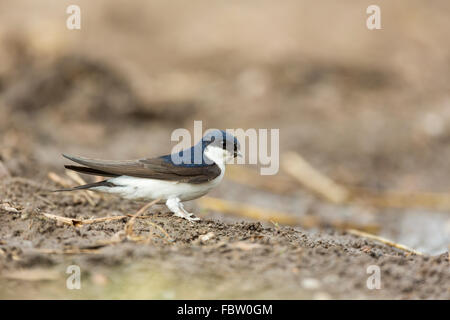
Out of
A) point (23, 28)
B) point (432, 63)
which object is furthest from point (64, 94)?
point (432, 63)

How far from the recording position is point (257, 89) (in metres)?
11.5

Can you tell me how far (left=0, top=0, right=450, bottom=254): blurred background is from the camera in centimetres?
766

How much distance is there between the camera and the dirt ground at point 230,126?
10.4 feet

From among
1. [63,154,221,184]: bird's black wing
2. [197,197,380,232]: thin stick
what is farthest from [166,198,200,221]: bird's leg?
[197,197,380,232]: thin stick

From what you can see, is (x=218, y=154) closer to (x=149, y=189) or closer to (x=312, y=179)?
(x=149, y=189)

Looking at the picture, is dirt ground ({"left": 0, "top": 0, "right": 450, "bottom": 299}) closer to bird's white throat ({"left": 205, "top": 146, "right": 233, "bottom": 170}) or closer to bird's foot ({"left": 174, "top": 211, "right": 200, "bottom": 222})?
bird's foot ({"left": 174, "top": 211, "right": 200, "bottom": 222})

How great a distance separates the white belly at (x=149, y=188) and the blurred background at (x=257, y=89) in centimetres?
177

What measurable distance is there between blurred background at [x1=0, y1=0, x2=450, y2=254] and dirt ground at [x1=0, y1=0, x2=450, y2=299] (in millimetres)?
32

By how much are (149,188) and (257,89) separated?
7.65 meters

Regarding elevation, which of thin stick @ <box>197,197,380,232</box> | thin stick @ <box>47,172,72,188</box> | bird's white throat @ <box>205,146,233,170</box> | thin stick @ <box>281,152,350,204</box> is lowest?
thin stick @ <box>197,197,380,232</box>

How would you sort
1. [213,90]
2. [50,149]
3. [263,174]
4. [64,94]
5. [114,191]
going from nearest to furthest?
[114,191], [50,149], [263,174], [64,94], [213,90]

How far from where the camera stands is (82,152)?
8.04 m
